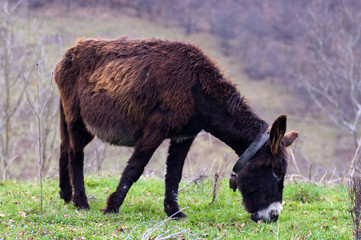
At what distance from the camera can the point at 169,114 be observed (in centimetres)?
523

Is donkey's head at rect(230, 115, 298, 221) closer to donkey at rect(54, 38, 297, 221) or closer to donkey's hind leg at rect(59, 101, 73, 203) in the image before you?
donkey at rect(54, 38, 297, 221)

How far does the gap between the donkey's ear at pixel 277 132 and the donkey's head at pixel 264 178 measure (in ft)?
0.05

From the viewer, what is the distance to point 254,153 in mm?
5270

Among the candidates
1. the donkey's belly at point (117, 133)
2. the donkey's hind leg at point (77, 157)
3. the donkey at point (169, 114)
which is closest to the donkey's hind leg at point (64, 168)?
the donkey's hind leg at point (77, 157)

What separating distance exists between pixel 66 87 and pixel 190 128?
205cm

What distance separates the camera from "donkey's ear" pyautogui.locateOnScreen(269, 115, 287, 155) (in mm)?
4816

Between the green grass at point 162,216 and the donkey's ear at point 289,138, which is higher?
the donkey's ear at point 289,138

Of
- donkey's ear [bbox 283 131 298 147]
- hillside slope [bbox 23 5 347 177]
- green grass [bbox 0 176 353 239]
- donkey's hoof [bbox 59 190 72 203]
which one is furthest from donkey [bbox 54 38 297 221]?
hillside slope [bbox 23 5 347 177]

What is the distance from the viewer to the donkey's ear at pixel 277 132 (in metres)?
4.82

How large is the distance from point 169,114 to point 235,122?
902 millimetres

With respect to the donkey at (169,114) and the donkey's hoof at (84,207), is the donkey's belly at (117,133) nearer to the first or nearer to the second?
the donkey at (169,114)

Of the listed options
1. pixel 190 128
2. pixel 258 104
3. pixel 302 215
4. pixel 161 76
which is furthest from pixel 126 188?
pixel 258 104

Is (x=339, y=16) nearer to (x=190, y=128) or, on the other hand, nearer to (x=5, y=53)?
(x=5, y=53)

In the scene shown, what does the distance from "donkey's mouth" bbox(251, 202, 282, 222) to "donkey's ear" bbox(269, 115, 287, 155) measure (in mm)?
674
